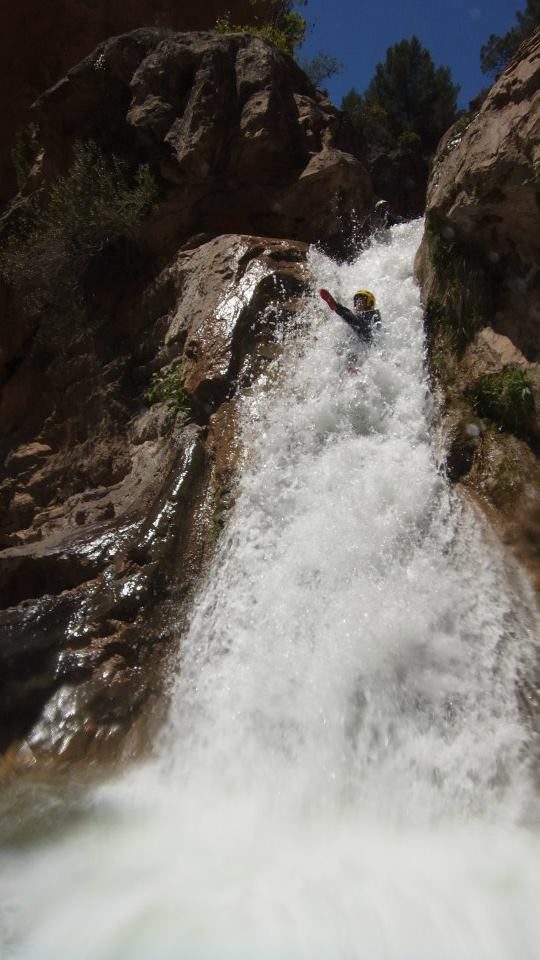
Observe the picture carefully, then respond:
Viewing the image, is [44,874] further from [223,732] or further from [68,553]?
[68,553]

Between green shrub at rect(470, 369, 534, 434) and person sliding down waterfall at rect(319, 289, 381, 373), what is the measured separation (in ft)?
4.98

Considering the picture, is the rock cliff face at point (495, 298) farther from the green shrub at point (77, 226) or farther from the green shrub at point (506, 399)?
the green shrub at point (77, 226)

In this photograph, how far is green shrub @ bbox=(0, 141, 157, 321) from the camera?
1026cm

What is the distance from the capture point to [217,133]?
33.6 feet

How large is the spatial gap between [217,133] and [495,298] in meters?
5.40

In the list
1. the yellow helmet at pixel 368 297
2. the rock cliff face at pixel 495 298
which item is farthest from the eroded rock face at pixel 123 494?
the rock cliff face at pixel 495 298

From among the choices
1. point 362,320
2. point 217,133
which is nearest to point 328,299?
point 362,320

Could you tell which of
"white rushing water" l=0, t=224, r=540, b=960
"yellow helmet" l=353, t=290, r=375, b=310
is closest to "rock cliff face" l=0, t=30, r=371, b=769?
"white rushing water" l=0, t=224, r=540, b=960

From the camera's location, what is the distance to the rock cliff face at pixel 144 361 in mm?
5941

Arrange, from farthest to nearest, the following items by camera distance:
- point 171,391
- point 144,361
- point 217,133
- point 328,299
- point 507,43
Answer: point 507,43, point 217,133, point 144,361, point 171,391, point 328,299

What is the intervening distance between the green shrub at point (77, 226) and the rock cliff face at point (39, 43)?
17.0 feet

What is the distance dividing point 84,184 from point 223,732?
8286 millimetres

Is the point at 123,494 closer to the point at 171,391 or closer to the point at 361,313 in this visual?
the point at 171,391

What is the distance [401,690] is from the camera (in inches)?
193
